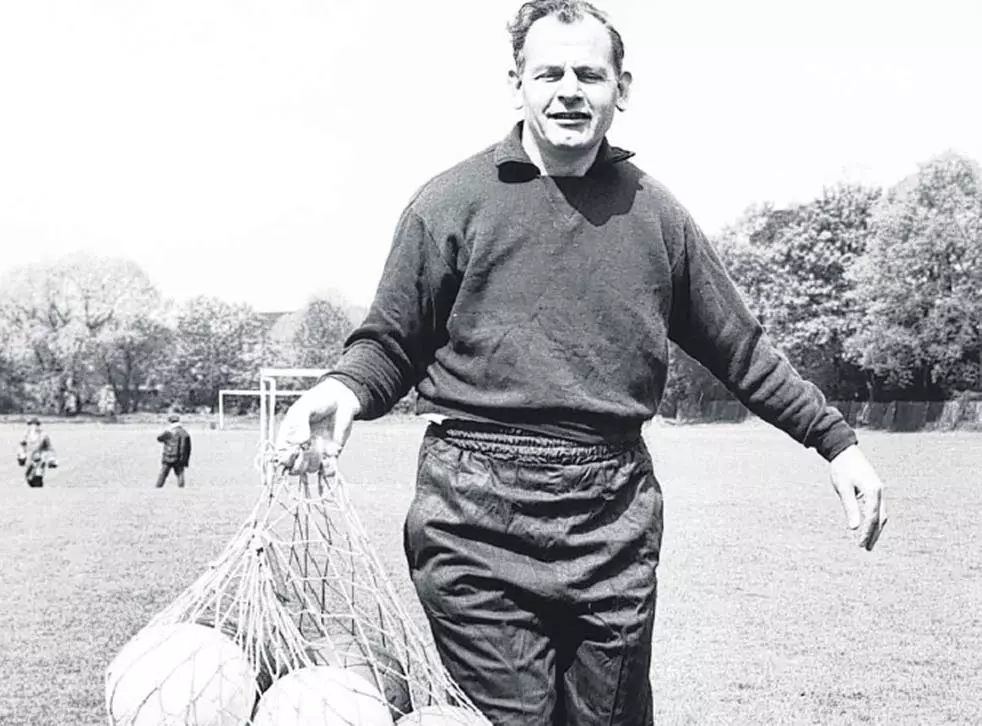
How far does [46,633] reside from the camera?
8.49 m

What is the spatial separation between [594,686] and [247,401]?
5582cm

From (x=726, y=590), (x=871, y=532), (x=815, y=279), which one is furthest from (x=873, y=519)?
(x=815, y=279)

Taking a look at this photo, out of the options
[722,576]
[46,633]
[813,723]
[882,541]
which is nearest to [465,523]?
[813,723]

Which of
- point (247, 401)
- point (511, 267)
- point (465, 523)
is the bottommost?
point (247, 401)

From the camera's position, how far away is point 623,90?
3.24 m

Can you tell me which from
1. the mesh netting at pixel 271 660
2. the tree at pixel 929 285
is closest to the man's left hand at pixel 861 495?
the mesh netting at pixel 271 660

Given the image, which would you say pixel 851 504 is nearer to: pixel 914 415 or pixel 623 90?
pixel 623 90

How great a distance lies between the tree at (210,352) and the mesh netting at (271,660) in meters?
58.5

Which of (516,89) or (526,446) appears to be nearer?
(526,446)

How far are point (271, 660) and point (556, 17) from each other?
1.60m

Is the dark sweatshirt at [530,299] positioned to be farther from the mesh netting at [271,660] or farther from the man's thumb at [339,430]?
the mesh netting at [271,660]

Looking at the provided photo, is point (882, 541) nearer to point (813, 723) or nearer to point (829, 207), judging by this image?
point (813, 723)

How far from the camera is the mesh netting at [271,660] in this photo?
280cm

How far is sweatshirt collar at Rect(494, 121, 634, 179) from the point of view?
320 centimetres
